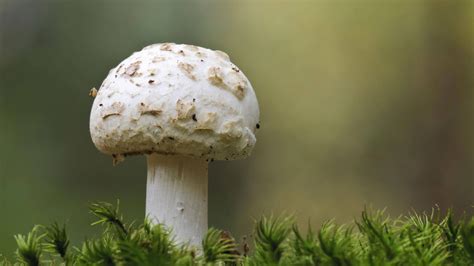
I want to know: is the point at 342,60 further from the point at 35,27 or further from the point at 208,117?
the point at 208,117

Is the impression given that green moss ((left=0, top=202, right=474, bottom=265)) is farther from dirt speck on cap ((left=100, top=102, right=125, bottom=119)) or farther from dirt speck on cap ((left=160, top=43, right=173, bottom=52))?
dirt speck on cap ((left=160, top=43, right=173, bottom=52))

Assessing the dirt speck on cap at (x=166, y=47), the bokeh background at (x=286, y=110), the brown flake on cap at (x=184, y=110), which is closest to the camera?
the brown flake on cap at (x=184, y=110)

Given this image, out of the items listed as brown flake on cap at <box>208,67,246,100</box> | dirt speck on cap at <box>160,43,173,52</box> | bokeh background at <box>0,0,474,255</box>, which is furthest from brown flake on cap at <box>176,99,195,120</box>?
bokeh background at <box>0,0,474,255</box>

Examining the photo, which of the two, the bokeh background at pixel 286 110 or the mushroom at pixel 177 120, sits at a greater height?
the bokeh background at pixel 286 110

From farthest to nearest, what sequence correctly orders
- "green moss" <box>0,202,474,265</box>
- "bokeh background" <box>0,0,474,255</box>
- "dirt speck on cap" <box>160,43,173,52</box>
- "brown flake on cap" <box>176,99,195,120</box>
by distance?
"bokeh background" <box>0,0,474,255</box>, "dirt speck on cap" <box>160,43,173,52</box>, "brown flake on cap" <box>176,99,195,120</box>, "green moss" <box>0,202,474,265</box>

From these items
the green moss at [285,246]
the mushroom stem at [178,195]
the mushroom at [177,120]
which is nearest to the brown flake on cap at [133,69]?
the mushroom at [177,120]

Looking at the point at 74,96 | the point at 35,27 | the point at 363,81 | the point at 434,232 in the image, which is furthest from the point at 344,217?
the point at 434,232

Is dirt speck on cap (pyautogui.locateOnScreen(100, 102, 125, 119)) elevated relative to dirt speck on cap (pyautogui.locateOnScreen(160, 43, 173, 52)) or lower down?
lower down

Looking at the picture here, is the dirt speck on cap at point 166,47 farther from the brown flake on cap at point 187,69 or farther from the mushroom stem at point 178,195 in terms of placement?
the mushroom stem at point 178,195
